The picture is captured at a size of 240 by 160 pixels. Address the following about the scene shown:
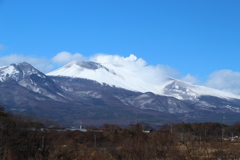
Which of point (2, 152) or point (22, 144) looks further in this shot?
point (22, 144)

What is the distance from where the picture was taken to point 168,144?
116ft

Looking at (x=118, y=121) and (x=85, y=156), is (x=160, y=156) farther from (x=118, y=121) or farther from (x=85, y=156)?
(x=118, y=121)

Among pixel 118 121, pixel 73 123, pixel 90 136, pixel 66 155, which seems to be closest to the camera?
pixel 66 155

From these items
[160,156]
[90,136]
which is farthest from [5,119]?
[90,136]

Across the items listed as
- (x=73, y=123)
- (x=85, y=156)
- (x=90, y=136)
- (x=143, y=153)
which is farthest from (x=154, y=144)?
(x=73, y=123)

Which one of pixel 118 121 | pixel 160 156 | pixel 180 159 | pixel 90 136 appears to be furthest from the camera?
pixel 118 121

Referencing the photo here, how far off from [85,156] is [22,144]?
549 centimetres

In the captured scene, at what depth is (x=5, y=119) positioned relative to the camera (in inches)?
1296

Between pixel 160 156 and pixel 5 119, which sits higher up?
pixel 5 119

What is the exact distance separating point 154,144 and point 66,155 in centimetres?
808

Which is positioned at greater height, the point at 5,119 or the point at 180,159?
the point at 5,119

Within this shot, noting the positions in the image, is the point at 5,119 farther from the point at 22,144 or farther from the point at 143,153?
the point at 143,153

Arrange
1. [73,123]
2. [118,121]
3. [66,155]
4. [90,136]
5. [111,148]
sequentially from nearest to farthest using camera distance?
[66,155] < [111,148] < [90,136] < [73,123] < [118,121]

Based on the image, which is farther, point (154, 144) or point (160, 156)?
point (154, 144)
